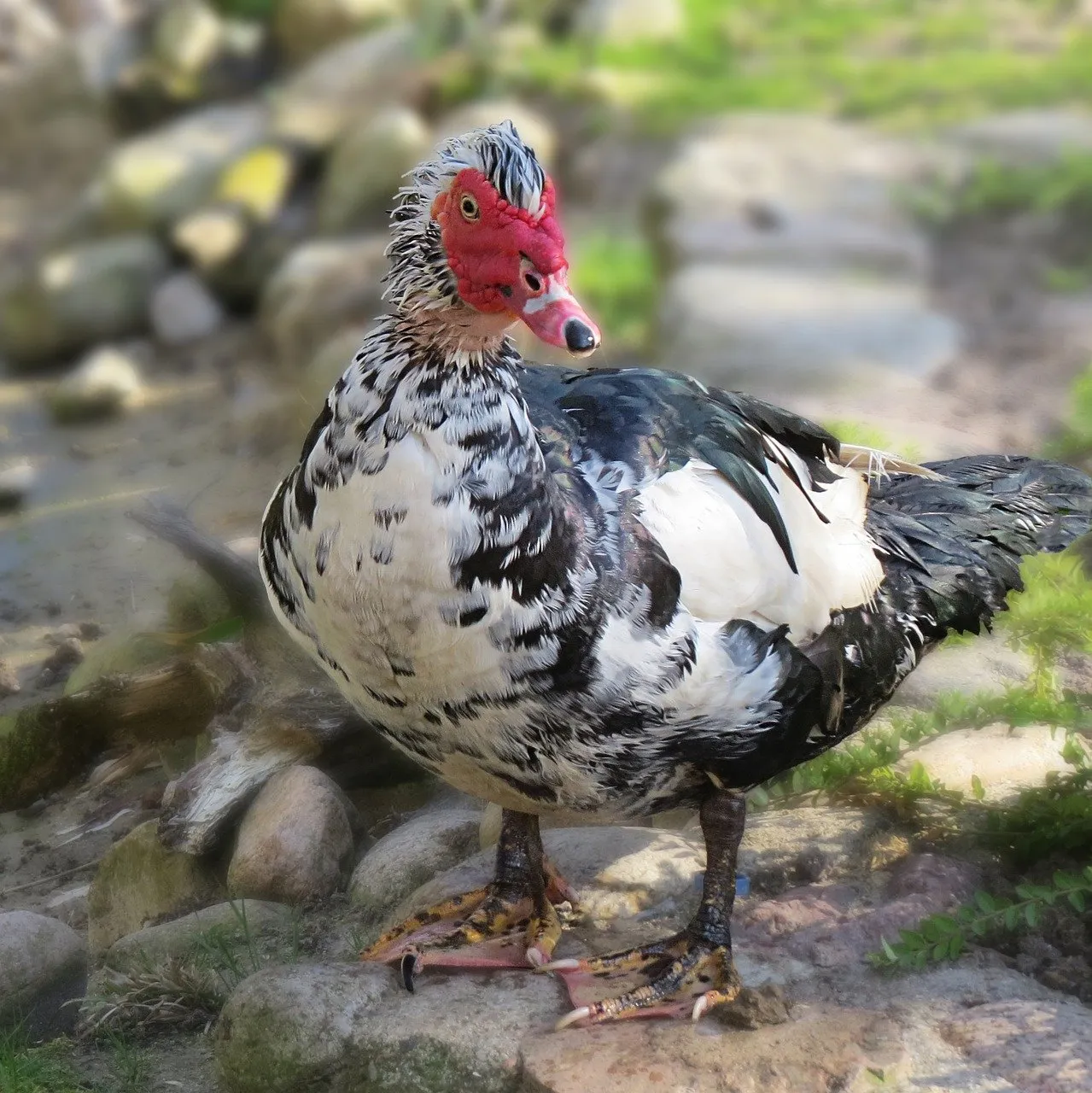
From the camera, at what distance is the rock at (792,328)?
17.1ft

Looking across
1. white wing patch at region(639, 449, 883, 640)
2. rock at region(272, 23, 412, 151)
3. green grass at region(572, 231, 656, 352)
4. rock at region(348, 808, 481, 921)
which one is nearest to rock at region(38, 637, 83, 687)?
rock at region(348, 808, 481, 921)

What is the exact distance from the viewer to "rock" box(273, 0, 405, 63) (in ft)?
29.7

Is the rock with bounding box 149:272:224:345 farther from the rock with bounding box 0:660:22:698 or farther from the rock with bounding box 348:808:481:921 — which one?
the rock with bounding box 348:808:481:921

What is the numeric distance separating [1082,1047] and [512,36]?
7193mm

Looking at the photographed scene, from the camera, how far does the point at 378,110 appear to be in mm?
7887

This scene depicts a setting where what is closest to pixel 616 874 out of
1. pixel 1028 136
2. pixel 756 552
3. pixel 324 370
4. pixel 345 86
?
pixel 756 552

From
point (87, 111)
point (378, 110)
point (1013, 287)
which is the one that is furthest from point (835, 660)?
point (87, 111)

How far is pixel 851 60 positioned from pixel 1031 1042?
6.67 meters

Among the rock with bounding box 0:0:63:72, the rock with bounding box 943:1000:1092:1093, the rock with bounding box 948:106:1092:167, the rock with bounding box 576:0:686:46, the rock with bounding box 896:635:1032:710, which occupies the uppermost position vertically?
the rock with bounding box 0:0:63:72

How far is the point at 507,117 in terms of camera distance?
691 cm

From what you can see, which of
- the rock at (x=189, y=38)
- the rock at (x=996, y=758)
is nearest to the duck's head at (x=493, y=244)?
the rock at (x=996, y=758)

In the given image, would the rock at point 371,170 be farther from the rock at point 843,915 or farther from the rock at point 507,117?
the rock at point 843,915

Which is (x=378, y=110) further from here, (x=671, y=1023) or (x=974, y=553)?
(x=671, y=1023)

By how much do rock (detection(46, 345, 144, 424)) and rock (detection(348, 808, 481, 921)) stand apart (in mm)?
3736
